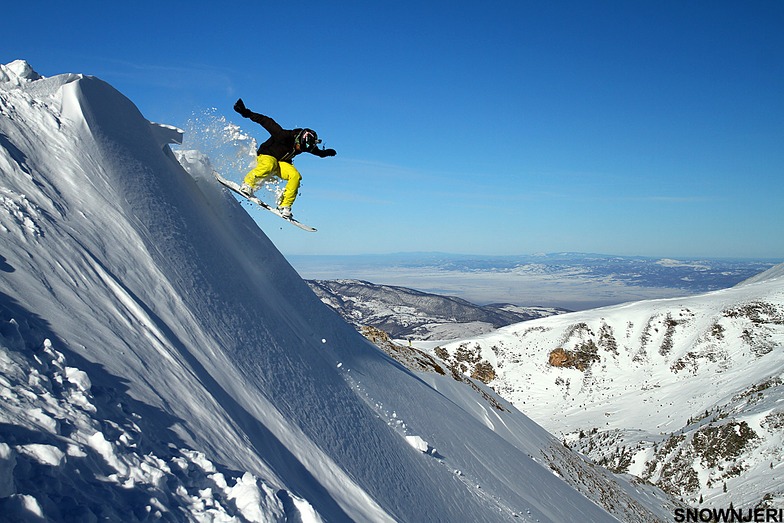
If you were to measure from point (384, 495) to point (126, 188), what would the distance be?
5.74 metres

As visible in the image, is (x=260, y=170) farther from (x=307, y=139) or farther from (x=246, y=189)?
(x=307, y=139)

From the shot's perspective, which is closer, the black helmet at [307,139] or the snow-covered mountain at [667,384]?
the black helmet at [307,139]

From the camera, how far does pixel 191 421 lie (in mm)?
4020

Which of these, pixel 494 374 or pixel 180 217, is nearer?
pixel 180 217

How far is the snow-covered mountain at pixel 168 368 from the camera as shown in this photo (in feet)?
9.50

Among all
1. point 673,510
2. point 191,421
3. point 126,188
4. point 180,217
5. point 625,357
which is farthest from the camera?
point 625,357

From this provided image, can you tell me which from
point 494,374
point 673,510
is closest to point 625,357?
point 494,374

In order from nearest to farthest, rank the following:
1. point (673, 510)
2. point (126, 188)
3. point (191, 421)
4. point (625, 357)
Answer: point (191, 421) → point (126, 188) → point (673, 510) → point (625, 357)

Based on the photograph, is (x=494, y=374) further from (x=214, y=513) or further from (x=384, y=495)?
(x=214, y=513)

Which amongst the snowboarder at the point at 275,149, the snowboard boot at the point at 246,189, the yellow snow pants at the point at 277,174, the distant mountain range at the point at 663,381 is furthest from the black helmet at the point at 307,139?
the distant mountain range at the point at 663,381

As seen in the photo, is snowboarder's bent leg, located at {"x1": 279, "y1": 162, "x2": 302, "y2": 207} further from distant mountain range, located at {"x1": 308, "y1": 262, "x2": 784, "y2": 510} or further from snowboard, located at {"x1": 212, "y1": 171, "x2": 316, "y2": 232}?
distant mountain range, located at {"x1": 308, "y1": 262, "x2": 784, "y2": 510}

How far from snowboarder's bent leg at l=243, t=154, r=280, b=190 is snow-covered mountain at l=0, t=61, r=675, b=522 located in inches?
26.3

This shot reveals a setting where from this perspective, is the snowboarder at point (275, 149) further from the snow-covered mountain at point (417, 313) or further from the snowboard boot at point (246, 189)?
the snow-covered mountain at point (417, 313)

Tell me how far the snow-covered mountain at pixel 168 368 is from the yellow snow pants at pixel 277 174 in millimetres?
756
